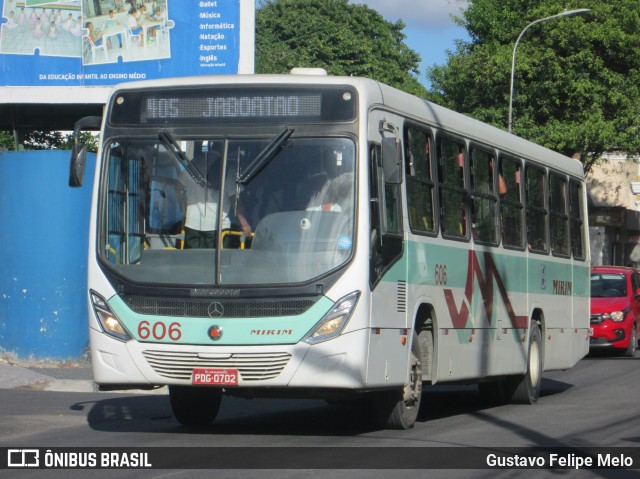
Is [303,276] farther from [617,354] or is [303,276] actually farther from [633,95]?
[633,95]

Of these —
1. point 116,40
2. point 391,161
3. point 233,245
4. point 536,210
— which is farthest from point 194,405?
point 116,40

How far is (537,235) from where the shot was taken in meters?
15.9

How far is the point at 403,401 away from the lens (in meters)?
11.4

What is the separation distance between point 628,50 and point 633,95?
1.56 metres

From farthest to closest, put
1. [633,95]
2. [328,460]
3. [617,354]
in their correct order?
[633,95], [617,354], [328,460]

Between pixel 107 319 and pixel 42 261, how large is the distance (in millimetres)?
8987

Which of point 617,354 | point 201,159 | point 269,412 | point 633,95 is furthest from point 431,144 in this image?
point 633,95

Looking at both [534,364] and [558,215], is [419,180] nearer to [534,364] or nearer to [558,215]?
[534,364]

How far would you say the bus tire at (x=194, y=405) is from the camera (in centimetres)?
1199

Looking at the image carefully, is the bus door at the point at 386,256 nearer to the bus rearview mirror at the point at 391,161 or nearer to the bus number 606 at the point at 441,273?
the bus rearview mirror at the point at 391,161

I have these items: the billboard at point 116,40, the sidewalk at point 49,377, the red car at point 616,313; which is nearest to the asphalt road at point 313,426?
the sidewalk at point 49,377

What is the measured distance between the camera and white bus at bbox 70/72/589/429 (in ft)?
33.4

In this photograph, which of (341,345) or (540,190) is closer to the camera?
(341,345)

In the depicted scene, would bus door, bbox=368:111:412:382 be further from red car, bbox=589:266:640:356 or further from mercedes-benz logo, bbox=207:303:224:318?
red car, bbox=589:266:640:356
